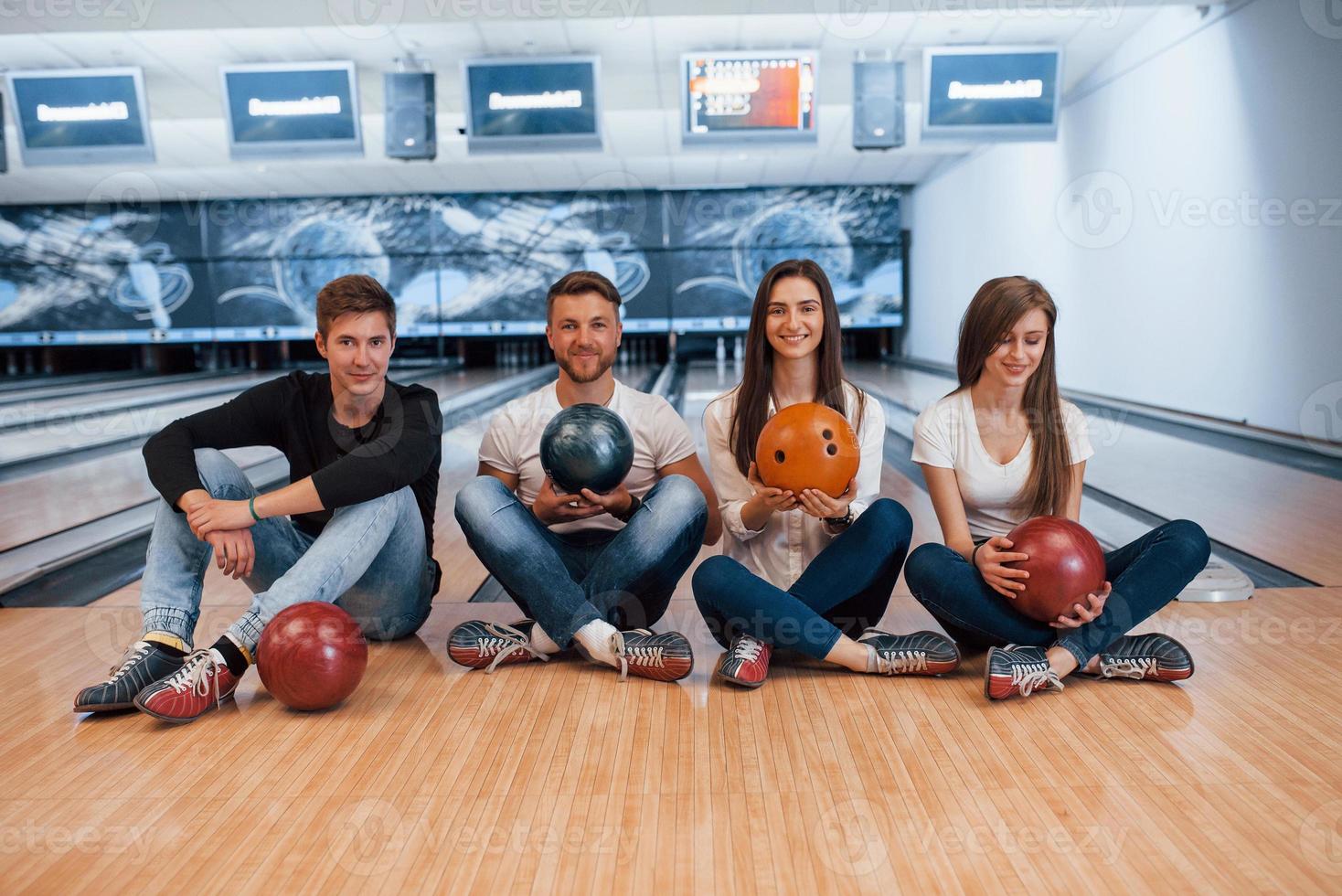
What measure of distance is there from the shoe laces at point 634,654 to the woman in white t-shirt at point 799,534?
100mm

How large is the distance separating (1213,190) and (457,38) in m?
3.51

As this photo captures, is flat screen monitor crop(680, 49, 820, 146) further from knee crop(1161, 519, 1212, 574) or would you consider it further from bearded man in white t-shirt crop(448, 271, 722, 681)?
knee crop(1161, 519, 1212, 574)

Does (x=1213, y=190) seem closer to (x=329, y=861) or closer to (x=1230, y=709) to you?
(x=1230, y=709)

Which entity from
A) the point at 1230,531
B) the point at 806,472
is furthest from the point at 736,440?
the point at 1230,531

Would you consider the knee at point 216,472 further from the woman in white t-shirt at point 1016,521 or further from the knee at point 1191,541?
the knee at point 1191,541

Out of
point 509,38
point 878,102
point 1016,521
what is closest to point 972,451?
point 1016,521

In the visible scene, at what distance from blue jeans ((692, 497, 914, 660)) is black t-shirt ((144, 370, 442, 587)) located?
506 mm

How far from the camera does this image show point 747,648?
5.11ft

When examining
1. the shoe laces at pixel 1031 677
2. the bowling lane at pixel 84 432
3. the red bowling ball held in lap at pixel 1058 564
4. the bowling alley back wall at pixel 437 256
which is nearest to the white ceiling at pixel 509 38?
the bowling lane at pixel 84 432

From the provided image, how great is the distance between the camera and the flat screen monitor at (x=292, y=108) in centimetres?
486

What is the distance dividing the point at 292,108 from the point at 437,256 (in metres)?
4.99

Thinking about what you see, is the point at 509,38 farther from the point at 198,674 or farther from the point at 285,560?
the point at 198,674

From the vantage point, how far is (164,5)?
416 centimetres

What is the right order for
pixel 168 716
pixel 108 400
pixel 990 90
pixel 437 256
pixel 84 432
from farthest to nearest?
pixel 437 256 < pixel 108 400 < pixel 84 432 < pixel 990 90 < pixel 168 716
